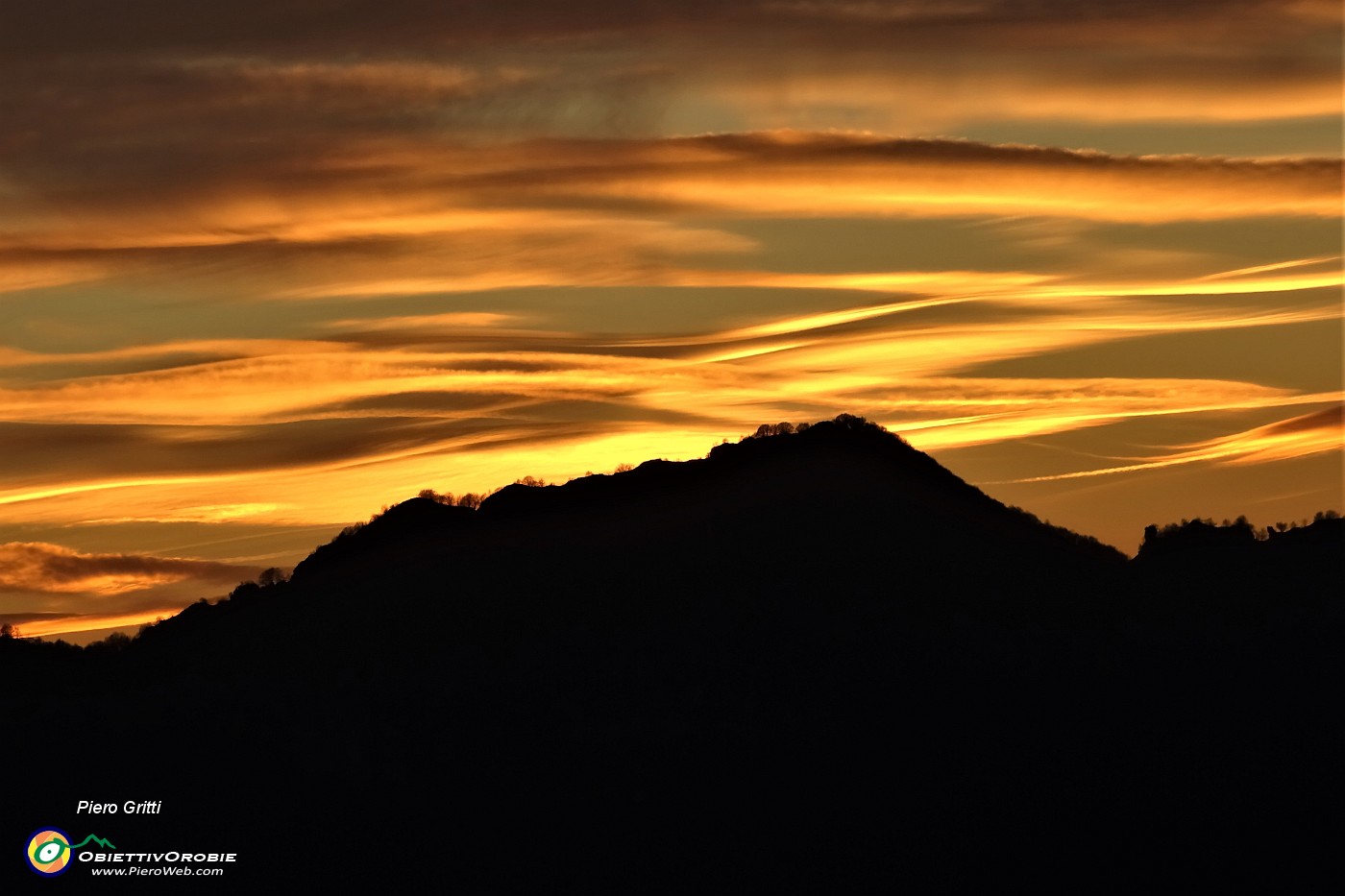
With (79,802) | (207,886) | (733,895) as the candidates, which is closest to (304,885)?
(207,886)

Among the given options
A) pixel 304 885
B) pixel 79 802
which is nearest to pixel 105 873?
pixel 79 802

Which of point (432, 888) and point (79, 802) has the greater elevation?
point (79, 802)

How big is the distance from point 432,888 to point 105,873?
122ft

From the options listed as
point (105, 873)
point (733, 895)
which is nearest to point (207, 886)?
point (105, 873)

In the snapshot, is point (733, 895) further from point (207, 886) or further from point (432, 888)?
point (207, 886)

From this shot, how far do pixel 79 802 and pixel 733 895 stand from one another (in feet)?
242

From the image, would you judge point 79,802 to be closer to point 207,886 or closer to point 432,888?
point 207,886

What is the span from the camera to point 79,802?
195250 millimetres

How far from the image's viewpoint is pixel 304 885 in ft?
644

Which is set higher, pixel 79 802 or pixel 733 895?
pixel 79 802

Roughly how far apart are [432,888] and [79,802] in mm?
40098

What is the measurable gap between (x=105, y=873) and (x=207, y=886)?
11.6 meters

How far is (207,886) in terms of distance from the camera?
19950 cm

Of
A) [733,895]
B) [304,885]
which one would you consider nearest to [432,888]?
[304,885]
